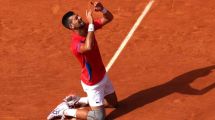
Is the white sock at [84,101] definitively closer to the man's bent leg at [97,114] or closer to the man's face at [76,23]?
the man's bent leg at [97,114]

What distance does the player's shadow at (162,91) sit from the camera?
10547 mm

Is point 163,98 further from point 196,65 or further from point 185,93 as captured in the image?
point 196,65

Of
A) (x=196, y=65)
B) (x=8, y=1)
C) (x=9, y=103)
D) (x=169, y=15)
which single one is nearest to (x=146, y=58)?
(x=196, y=65)

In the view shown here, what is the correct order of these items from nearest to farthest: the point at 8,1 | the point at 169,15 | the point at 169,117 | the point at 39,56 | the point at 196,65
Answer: the point at 169,117 → the point at 196,65 → the point at 39,56 → the point at 169,15 → the point at 8,1

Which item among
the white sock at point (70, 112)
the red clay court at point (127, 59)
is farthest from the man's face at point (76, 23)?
the red clay court at point (127, 59)

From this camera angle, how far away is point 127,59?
12047mm

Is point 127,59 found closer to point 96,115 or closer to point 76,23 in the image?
point 96,115

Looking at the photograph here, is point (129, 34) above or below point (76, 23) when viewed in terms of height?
below

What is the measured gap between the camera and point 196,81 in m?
10.9

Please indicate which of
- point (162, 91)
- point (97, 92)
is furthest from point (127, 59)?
point (97, 92)

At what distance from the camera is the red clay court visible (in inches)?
415

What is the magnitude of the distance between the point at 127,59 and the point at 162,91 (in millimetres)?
1490

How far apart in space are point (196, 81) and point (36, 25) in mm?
4765

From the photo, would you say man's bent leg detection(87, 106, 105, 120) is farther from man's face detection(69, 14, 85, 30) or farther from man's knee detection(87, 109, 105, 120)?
man's face detection(69, 14, 85, 30)
